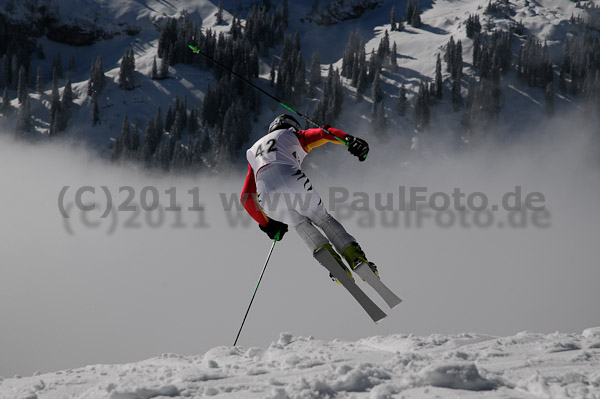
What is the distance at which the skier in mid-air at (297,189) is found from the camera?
6438 millimetres

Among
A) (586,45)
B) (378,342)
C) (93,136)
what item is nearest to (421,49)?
(586,45)

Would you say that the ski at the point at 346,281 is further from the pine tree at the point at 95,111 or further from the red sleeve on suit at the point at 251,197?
the pine tree at the point at 95,111

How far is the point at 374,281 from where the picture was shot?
20.7ft

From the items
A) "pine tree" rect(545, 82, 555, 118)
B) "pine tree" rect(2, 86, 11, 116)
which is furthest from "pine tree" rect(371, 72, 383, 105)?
"pine tree" rect(2, 86, 11, 116)

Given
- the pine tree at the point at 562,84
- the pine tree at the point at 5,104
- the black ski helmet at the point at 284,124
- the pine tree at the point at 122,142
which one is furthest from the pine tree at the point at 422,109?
the black ski helmet at the point at 284,124

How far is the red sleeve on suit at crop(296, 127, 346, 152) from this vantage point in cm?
686

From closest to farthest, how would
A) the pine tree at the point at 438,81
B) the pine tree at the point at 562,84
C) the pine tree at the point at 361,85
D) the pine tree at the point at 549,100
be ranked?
1. the pine tree at the point at 549,100
2. the pine tree at the point at 438,81
3. the pine tree at the point at 562,84
4. the pine tree at the point at 361,85

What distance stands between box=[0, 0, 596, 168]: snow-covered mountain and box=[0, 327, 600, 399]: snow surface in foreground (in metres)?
62.2

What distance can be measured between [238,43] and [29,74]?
109 feet

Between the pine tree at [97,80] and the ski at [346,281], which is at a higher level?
the ski at [346,281]

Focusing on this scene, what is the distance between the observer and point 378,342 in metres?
6.79

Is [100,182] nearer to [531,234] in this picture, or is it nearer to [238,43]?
[238,43]

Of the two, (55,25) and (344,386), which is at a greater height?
(344,386)

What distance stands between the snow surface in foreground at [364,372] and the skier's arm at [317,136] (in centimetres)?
255
